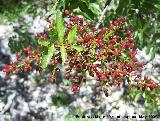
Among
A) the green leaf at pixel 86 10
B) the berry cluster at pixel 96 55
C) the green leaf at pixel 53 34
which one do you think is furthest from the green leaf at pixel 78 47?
the green leaf at pixel 86 10

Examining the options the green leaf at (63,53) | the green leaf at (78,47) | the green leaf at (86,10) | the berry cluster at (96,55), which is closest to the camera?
the green leaf at (63,53)

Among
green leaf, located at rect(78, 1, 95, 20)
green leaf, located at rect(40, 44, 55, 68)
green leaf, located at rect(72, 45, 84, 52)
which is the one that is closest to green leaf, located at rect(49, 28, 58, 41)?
green leaf, located at rect(40, 44, 55, 68)

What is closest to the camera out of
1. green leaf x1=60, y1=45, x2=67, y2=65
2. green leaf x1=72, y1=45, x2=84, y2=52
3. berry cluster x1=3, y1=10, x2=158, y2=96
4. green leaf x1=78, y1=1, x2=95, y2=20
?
green leaf x1=60, y1=45, x2=67, y2=65

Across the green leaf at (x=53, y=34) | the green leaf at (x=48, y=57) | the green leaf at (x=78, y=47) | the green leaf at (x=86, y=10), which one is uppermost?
the green leaf at (x=86, y=10)

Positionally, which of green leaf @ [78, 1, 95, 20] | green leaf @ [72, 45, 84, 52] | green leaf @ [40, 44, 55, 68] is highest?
green leaf @ [78, 1, 95, 20]

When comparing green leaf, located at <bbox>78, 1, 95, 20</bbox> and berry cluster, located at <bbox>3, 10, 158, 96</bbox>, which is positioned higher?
green leaf, located at <bbox>78, 1, 95, 20</bbox>

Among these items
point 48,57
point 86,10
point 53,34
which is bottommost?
point 48,57

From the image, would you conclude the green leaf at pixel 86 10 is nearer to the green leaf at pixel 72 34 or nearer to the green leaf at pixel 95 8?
the green leaf at pixel 95 8

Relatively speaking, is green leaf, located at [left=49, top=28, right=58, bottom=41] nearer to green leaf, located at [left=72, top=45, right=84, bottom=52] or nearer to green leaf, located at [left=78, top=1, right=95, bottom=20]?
green leaf, located at [left=72, top=45, right=84, bottom=52]

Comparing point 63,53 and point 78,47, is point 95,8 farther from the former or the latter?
point 63,53

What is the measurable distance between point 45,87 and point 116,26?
3503 mm

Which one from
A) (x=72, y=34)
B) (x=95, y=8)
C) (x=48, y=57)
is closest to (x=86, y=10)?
(x=95, y=8)

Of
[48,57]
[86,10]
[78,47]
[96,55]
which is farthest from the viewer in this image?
[86,10]

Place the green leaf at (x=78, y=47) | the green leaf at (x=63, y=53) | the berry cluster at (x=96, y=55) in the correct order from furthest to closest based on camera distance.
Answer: the berry cluster at (x=96, y=55) < the green leaf at (x=78, y=47) < the green leaf at (x=63, y=53)
